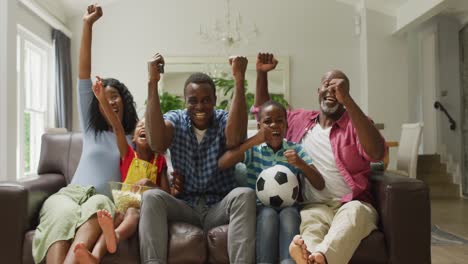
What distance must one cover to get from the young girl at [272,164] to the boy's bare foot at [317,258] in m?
0.12

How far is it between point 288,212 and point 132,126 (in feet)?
3.16

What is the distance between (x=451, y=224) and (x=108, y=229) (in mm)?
3516

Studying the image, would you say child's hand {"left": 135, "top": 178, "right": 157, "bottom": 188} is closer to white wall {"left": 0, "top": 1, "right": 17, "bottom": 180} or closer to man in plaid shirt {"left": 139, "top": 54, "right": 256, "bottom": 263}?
man in plaid shirt {"left": 139, "top": 54, "right": 256, "bottom": 263}

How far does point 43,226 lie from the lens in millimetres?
1819

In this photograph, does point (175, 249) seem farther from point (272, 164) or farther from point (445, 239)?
point (445, 239)

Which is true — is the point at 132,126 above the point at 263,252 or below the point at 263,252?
above

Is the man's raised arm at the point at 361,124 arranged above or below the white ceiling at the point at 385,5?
below

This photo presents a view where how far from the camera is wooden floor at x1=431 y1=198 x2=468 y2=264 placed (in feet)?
9.68

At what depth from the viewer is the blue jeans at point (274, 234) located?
5.75 ft

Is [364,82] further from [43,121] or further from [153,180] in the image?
[153,180]

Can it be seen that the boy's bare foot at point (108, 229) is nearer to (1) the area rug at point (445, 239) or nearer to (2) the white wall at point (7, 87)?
(1) the area rug at point (445, 239)

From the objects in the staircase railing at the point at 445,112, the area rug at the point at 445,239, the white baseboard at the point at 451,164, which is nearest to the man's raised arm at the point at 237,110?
the area rug at the point at 445,239

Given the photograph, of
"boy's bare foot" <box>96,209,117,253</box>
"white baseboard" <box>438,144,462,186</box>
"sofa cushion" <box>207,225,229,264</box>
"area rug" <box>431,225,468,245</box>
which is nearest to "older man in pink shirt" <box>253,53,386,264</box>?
"sofa cushion" <box>207,225,229,264</box>

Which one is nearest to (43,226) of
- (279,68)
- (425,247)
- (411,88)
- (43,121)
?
(425,247)
